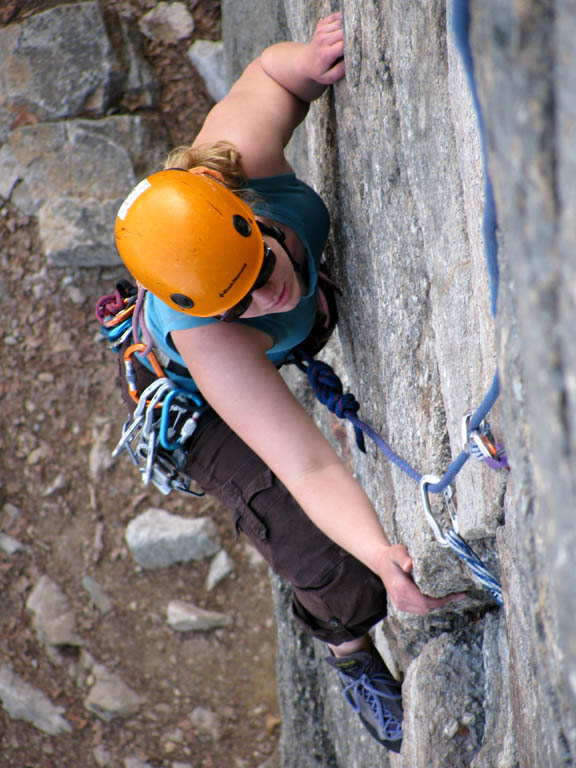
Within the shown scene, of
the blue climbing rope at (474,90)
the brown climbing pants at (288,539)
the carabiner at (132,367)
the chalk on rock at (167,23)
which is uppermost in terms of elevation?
the blue climbing rope at (474,90)

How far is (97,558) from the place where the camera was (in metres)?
5.18

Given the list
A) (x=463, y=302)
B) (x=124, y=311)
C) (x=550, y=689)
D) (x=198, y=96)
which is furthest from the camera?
(x=198, y=96)

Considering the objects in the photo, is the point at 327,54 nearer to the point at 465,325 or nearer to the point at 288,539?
the point at 465,325

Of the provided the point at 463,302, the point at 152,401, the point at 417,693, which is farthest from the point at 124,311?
the point at 417,693

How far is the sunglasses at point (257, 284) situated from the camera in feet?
6.62

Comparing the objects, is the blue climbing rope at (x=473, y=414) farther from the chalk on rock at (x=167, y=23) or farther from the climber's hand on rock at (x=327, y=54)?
the chalk on rock at (x=167, y=23)

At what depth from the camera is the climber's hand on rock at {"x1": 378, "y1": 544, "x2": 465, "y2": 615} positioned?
6.85 feet

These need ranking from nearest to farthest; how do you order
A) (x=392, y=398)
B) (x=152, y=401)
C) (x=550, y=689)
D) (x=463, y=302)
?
1. (x=550, y=689)
2. (x=463, y=302)
3. (x=392, y=398)
4. (x=152, y=401)

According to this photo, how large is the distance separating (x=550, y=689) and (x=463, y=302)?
0.95 m

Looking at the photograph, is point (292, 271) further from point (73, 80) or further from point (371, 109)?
point (73, 80)

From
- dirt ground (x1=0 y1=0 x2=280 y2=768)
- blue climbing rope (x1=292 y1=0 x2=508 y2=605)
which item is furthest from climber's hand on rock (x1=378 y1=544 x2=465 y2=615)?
dirt ground (x1=0 y1=0 x2=280 y2=768)

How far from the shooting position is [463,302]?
170 centimetres

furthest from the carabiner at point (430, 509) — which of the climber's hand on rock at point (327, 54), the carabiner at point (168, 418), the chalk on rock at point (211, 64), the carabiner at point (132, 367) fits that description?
the chalk on rock at point (211, 64)

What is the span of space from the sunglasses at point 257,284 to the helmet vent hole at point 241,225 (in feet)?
0.33
